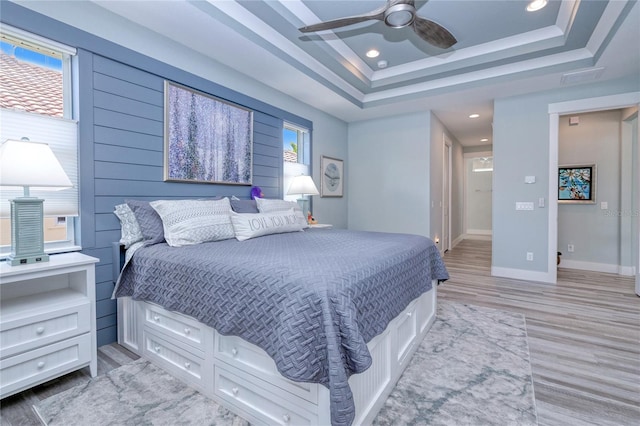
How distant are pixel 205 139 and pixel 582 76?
4373 mm

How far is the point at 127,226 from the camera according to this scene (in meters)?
2.29

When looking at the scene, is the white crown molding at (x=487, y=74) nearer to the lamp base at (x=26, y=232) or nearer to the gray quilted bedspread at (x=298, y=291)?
the gray quilted bedspread at (x=298, y=291)

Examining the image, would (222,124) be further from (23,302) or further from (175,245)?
(23,302)

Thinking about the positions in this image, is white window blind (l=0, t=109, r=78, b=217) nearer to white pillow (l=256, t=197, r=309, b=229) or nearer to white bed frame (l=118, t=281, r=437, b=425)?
white bed frame (l=118, t=281, r=437, b=425)

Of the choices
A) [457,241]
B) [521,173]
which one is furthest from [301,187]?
[457,241]

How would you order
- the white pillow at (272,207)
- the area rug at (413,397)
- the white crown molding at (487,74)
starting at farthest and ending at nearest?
the white crown molding at (487,74)
the white pillow at (272,207)
the area rug at (413,397)

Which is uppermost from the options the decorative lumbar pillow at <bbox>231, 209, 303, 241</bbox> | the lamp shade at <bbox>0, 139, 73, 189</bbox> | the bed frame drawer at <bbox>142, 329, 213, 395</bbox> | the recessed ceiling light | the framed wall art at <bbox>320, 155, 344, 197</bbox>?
the recessed ceiling light

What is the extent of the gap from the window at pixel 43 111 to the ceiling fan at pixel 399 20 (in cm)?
180

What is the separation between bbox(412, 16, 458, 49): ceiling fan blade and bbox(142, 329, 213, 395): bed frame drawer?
270 centimetres

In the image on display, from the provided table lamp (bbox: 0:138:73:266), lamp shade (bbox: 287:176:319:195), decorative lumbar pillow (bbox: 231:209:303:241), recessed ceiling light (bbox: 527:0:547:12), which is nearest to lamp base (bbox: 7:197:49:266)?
table lamp (bbox: 0:138:73:266)

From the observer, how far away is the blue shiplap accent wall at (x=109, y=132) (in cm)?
215

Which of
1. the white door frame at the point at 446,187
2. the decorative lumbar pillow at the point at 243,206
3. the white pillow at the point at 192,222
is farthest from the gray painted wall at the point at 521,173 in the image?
the white pillow at the point at 192,222

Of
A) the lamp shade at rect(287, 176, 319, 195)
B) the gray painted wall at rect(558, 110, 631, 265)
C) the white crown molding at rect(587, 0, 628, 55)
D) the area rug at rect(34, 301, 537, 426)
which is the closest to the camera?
the area rug at rect(34, 301, 537, 426)

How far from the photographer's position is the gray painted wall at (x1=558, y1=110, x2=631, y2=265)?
4465mm
